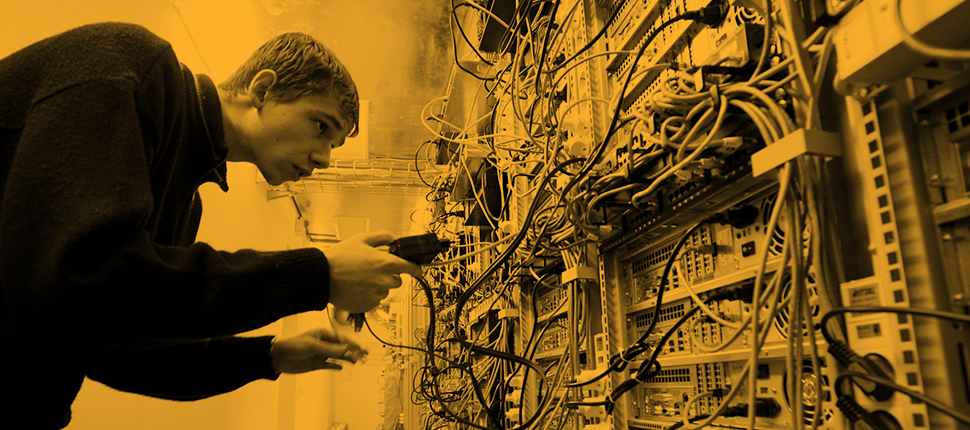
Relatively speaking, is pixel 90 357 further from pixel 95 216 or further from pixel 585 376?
pixel 585 376

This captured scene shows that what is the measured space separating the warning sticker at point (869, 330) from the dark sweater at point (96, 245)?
0.64m

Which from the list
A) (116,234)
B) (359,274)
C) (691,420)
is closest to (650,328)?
(691,420)

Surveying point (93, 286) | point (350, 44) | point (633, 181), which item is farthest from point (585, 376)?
point (350, 44)

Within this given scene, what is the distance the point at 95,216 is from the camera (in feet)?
1.77

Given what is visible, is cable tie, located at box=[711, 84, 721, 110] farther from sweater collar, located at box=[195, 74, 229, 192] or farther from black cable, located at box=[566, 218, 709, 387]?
sweater collar, located at box=[195, 74, 229, 192]

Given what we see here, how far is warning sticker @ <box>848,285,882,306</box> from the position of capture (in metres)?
0.53

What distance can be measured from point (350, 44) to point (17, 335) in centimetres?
234

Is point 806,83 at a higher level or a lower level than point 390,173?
lower

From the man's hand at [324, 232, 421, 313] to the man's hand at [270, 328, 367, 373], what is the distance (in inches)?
15.2

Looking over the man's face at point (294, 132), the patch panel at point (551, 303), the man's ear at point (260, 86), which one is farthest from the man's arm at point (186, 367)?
the patch panel at point (551, 303)

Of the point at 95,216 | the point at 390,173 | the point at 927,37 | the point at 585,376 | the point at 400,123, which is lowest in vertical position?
the point at 585,376

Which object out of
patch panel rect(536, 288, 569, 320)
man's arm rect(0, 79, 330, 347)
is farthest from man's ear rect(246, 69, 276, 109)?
patch panel rect(536, 288, 569, 320)

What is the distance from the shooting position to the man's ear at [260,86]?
980mm

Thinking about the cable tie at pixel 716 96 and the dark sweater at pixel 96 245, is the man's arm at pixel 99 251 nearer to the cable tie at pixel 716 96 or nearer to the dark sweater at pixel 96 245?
the dark sweater at pixel 96 245
